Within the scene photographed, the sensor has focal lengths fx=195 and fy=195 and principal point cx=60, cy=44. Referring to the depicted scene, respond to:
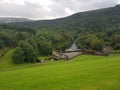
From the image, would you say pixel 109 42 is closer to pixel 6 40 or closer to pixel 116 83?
pixel 6 40

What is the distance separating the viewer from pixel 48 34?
127438 millimetres

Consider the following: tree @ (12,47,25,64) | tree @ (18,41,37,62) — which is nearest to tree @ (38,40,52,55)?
tree @ (18,41,37,62)

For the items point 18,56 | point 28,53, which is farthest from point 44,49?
point 18,56

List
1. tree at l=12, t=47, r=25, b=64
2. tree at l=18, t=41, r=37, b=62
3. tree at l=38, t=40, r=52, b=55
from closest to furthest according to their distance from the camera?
1. tree at l=12, t=47, r=25, b=64
2. tree at l=18, t=41, r=37, b=62
3. tree at l=38, t=40, r=52, b=55

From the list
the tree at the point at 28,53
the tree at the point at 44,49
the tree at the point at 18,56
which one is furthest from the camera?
the tree at the point at 44,49

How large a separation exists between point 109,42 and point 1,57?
2634 inches

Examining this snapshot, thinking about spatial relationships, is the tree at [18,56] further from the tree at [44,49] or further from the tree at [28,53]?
the tree at [44,49]

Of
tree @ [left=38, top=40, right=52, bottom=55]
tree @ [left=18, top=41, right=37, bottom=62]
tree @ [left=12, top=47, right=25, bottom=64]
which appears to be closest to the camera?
tree @ [left=12, top=47, right=25, bottom=64]

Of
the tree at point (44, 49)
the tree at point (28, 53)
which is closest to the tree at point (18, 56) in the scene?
the tree at point (28, 53)

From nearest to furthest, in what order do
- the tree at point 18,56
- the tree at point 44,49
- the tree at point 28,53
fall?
the tree at point 18,56
the tree at point 28,53
the tree at point 44,49

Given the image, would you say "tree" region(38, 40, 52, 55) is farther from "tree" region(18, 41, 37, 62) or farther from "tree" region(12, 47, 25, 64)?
"tree" region(12, 47, 25, 64)

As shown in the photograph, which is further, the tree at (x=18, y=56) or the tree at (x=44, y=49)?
the tree at (x=44, y=49)

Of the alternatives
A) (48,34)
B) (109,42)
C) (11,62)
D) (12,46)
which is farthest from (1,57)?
(109,42)

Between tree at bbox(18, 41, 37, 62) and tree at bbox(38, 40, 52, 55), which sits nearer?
tree at bbox(18, 41, 37, 62)
